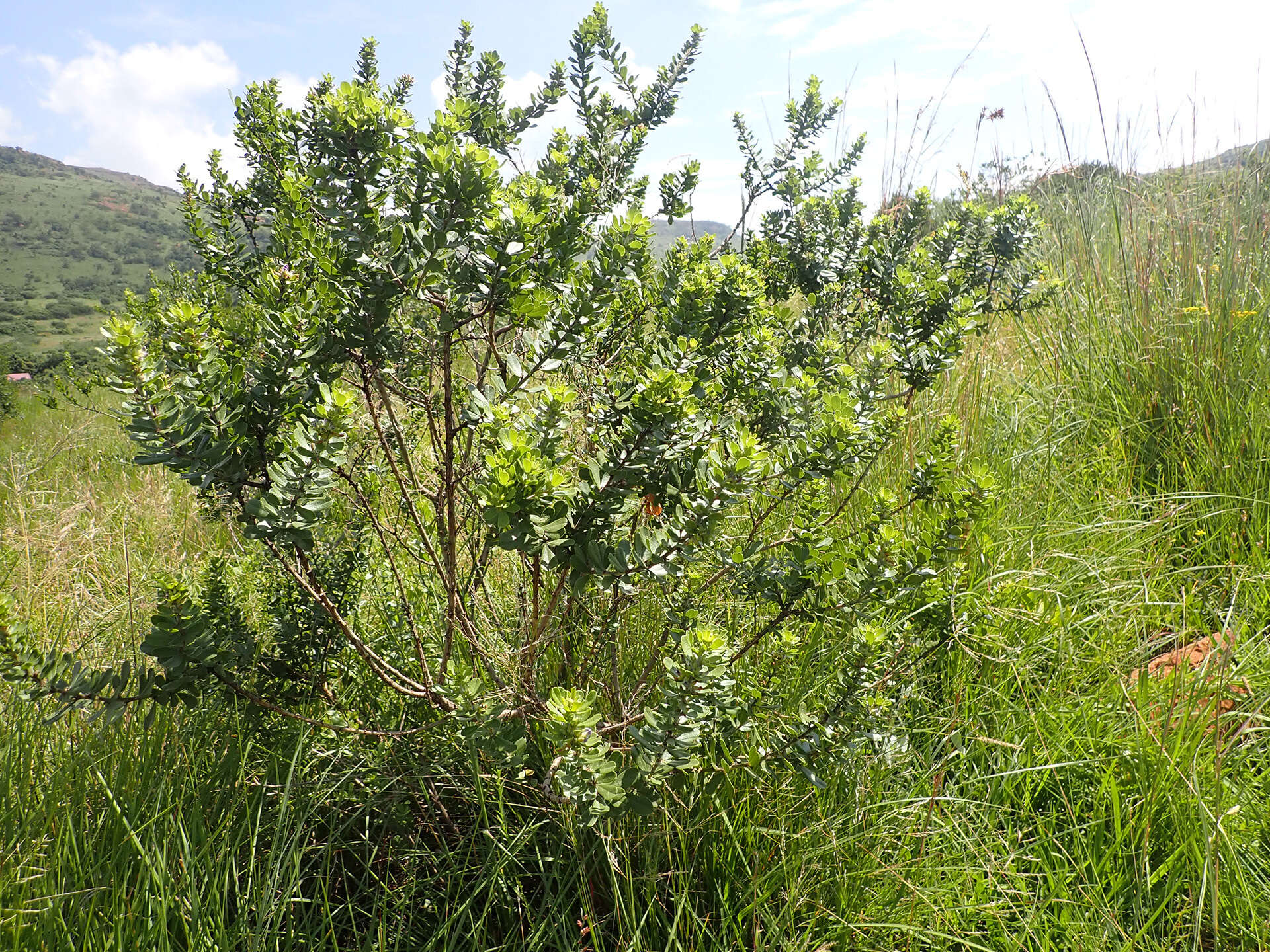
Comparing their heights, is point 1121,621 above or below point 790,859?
above

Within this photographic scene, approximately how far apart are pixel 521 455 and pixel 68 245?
135 m

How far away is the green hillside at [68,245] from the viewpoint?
7825 centimetres

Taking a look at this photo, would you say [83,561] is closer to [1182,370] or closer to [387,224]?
[387,224]

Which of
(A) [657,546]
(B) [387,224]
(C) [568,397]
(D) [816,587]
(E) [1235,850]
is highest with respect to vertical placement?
(B) [387,224]

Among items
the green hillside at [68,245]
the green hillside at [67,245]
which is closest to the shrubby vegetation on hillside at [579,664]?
the green hillside at [67,245]

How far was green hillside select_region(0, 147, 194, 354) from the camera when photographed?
7825cm

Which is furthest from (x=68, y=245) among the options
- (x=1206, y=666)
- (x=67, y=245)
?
(x=1206, y=666)

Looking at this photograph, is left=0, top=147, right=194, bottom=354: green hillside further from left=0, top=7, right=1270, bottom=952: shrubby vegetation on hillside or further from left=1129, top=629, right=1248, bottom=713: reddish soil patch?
left=1129, top=629, right=1248, bottom=713: reddish soil patch

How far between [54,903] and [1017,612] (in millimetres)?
2249

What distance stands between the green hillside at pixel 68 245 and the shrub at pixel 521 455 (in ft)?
270

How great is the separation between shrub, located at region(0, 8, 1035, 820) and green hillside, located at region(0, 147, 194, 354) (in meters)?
82.4

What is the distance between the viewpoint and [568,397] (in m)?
1.20

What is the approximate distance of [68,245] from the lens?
10462 cm

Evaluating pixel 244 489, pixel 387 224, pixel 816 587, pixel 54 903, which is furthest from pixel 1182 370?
pixel 54 903
